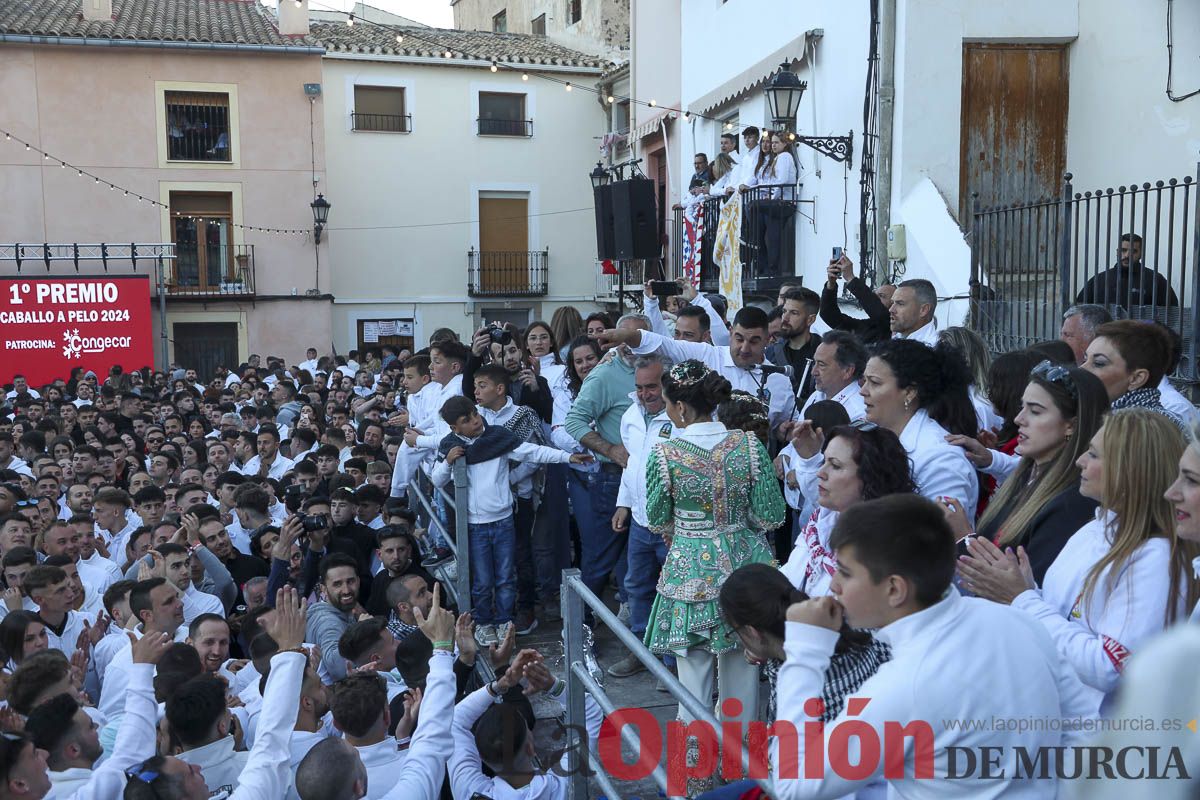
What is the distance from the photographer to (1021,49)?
8422 millimetres

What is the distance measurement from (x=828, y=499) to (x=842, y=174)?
23.6 feet

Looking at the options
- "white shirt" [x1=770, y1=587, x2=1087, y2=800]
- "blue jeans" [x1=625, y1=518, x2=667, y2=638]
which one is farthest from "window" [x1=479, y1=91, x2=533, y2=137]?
"white shirt" [x1=770, y1=587, x2=1087, y2=800]

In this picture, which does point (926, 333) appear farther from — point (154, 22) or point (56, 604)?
point (154, 22)

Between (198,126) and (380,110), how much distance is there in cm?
361

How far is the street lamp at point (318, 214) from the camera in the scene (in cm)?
2030

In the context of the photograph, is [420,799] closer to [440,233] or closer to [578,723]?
[578,723]

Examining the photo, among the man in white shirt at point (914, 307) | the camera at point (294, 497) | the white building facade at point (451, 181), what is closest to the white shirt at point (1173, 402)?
the man in white shirt at point (914, 307)

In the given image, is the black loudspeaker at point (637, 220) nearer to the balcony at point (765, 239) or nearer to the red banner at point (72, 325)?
the balcony at point (765, 239)

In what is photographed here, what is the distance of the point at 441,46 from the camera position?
2181cm

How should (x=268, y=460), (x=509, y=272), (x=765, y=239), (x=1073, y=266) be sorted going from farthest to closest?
(x=509, y=272)
(x=765, y=239)
(x=268, y=460)
(x=1073, y=266)

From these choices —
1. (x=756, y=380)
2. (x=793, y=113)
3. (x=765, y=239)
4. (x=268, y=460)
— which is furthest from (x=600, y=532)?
(x=765, y=239)

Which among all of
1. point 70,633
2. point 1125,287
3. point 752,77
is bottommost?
point 70,633

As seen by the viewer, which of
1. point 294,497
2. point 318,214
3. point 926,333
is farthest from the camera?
point 318,214

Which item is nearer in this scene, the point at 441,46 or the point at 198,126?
the point at 198,126
